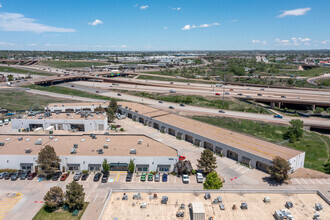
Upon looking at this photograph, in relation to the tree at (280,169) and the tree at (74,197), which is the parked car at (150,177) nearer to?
the tree at (74,197)

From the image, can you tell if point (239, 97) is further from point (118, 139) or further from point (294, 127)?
point (118, 139)

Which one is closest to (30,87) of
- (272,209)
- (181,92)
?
(181,92)

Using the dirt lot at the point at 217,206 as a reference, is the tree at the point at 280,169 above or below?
below

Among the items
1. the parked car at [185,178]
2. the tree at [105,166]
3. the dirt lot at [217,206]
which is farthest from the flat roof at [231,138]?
the tree at [105,166]

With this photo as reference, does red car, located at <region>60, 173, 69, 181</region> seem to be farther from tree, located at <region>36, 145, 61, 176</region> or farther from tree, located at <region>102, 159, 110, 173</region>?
tree, located at <region>102, 159, 110, 173</region>

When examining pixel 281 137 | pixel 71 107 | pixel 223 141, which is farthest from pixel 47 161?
pixel 281 137

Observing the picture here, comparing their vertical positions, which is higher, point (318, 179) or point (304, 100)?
point (304, 100)
